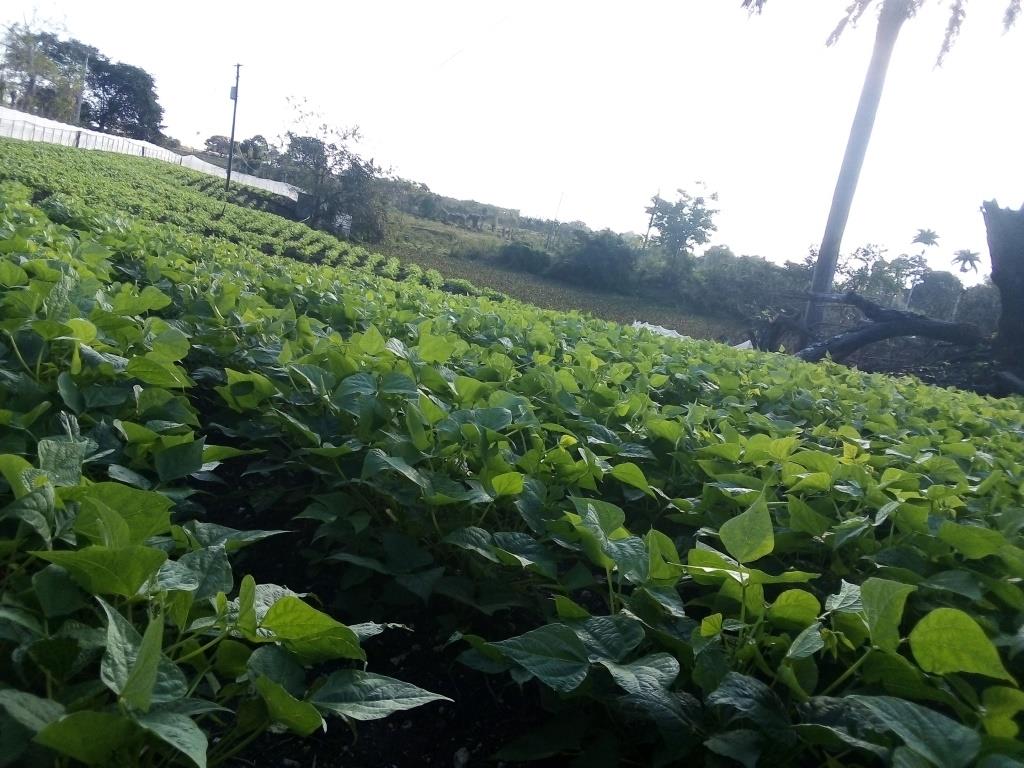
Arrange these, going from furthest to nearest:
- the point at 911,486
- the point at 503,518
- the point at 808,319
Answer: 1. the point at 808,319
2. the point at 911,486
3. the point at 503,518

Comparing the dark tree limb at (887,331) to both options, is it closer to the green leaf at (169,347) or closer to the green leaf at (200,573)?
the green leaf at (169,347)

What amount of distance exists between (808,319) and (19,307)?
1588 centimetres

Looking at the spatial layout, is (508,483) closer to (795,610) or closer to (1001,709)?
(795,610)

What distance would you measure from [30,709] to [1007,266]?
14.7 metres

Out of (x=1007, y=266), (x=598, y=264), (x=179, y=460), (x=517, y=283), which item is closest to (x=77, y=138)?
(x=517, y=283)

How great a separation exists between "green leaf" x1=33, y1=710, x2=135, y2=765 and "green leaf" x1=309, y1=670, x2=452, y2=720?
0.20m

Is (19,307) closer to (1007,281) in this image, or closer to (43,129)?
(1007,281)

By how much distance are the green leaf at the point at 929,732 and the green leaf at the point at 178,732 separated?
0.63 m

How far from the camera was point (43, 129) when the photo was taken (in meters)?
37.8

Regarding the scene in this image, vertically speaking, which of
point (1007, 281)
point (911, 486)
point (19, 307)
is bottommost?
point (911, 486)

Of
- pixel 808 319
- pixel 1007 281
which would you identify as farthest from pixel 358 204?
pixel 1007 281

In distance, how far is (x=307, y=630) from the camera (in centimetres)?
79

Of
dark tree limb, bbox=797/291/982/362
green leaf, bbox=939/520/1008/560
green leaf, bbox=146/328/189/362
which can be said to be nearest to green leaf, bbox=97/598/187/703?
green leaf, bbox=146/328/189/362

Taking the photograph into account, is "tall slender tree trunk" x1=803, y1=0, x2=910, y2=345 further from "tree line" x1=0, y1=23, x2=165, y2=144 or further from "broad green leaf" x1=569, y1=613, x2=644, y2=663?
"tree line" x1=0, y1=23, x2=165, y2=144
